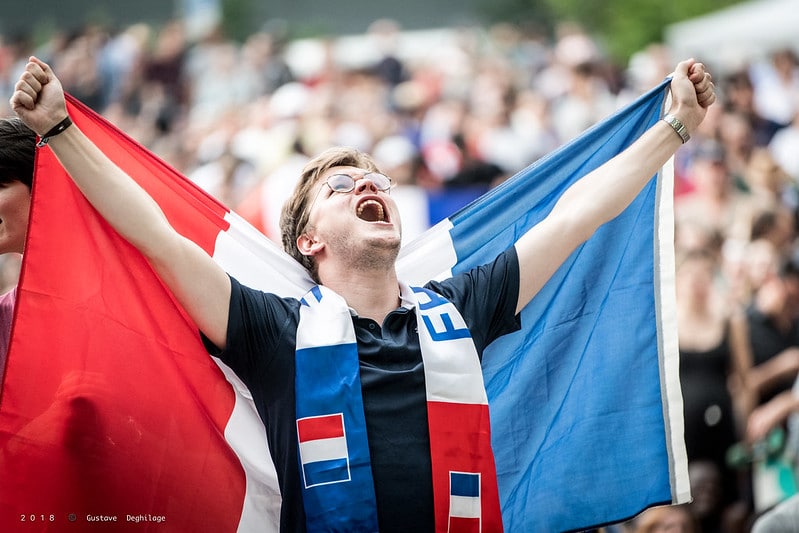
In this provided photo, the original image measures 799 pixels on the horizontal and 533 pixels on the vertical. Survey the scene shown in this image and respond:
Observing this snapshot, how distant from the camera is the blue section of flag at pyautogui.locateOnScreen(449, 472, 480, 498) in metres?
3.42

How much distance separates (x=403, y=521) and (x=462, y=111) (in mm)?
9534

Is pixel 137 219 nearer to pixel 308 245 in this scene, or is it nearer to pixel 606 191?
pixel 308 245

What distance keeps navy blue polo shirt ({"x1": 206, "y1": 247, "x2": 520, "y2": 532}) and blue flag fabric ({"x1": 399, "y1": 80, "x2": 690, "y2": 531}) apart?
59 cm

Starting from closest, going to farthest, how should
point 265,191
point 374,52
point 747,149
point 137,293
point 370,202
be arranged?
1. point 137,293
2. point 370,202
3. point 265,191
4. point 747,149
5. point 374,52

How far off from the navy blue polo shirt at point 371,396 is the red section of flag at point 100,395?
203 mm

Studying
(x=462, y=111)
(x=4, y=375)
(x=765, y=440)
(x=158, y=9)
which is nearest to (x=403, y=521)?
(x=4, y=375)

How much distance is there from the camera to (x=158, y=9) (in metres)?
34.1

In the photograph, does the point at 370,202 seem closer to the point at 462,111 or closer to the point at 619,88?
the point at 462,111

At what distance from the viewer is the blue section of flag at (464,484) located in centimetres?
342

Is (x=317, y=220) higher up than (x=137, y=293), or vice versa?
(x=317, y=220)

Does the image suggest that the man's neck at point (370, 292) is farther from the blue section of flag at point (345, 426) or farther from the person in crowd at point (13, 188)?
the person in crowd at point (13, 188)

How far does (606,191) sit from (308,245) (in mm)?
1014

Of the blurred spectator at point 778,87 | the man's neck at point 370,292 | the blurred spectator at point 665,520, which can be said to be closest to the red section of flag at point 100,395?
the man's neck at point 370,292

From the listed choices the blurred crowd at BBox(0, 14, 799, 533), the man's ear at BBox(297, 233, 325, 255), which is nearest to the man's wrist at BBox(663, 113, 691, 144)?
the man's ear at BBox(297, 233, 325, 255)
